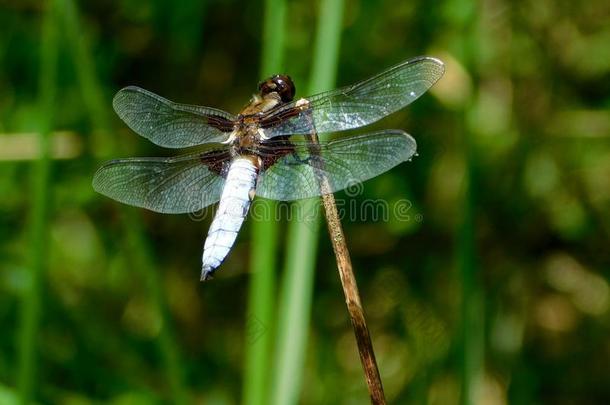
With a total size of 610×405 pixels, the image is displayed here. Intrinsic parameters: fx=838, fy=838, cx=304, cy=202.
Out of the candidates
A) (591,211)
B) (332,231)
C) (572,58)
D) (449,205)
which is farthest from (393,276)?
(332,231)

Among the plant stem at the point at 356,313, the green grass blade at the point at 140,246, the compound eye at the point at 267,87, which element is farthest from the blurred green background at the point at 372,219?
the plant stem at the point at 356,313

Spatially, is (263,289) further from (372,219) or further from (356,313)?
(372,219)

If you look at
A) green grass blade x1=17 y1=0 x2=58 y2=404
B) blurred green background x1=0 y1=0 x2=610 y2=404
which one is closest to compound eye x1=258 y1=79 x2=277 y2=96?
green grass blade x1=17 y1=0 x2=58 y2=404

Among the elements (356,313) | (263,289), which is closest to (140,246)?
(263,289)

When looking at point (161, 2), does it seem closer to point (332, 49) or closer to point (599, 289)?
point (332, 49)

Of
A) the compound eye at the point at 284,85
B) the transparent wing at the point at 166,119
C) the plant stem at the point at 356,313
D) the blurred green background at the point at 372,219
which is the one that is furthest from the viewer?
the blurred green background at the point at 372,219

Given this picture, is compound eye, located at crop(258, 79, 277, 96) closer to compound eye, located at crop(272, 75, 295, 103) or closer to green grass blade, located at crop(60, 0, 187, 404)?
compound eye, located at crop(272, 75, 295, 103)

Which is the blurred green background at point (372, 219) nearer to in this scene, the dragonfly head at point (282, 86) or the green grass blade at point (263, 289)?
the green grass blade at point (263, 289)
